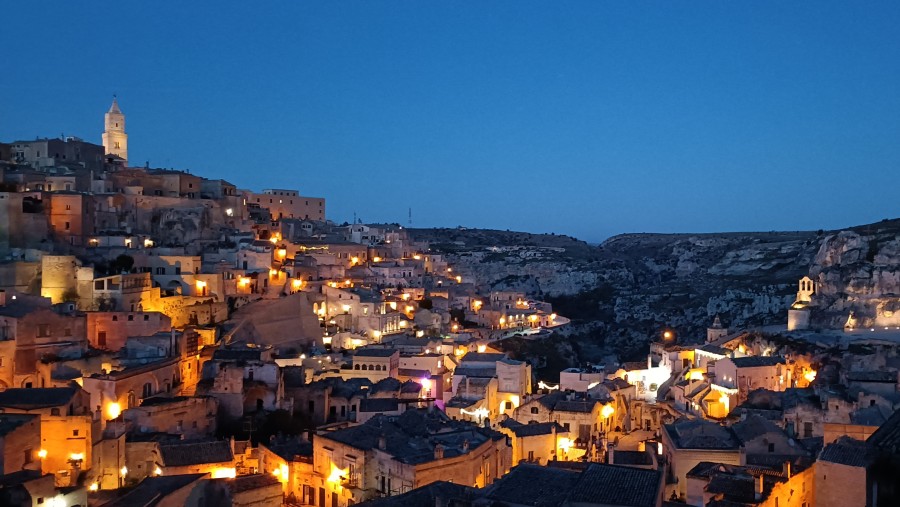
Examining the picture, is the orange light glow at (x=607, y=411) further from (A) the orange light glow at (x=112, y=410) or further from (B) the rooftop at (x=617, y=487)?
(A) the orange light glow at (x=112, y=410)

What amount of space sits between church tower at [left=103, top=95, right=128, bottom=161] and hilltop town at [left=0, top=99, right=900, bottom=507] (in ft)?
0.70

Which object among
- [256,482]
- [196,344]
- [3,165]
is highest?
[3,165]

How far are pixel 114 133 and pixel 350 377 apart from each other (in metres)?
45.3

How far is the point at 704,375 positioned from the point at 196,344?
25660 mm

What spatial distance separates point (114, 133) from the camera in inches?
2734

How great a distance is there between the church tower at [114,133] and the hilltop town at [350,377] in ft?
0.70

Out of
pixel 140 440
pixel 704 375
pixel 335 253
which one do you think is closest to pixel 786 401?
pixel 704 375

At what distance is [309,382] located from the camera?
3484cm

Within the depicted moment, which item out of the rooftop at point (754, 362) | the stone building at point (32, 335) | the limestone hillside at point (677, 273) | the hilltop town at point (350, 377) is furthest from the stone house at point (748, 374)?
the stone building at point (32, 335)

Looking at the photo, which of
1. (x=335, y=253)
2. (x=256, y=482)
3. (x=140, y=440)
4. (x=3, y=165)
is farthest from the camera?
(x=335, y=253)

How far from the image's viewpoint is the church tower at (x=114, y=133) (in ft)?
227

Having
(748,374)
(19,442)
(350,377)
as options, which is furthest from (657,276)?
(19,442)

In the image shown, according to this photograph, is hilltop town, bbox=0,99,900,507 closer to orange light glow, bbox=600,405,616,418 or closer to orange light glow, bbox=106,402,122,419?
orange light glow, bbox=106,402,122,419

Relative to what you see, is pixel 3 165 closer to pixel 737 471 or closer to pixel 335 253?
pixel 335 253
